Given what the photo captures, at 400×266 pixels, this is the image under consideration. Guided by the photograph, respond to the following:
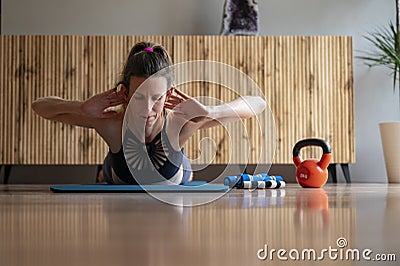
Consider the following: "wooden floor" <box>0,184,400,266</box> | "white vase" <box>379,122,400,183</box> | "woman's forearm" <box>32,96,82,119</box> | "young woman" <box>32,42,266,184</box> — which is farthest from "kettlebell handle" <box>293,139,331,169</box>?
"white vase" <box>379,122,400,183</box>

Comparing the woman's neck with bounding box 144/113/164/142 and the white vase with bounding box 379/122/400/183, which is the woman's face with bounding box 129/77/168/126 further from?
the white vase with bounding box 379/122/400/183

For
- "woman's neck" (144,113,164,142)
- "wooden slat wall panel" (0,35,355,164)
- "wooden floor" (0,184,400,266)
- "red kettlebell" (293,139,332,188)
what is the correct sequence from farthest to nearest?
"wooden slat wall panel" (0,35,355,164), "red kettlebell" (293,139,332,188), "woman's neck" (144,113,164,142), "wooden floor" (0,184,400,266)

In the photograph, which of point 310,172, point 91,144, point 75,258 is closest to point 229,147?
point 91,144

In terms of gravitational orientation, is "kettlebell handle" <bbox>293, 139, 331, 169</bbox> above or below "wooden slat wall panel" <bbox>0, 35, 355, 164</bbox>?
below

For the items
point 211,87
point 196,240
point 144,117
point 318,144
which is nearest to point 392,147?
point 211,87

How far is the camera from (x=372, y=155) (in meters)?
4.65

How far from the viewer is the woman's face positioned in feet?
7.41

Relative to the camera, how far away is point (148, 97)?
7.45ft

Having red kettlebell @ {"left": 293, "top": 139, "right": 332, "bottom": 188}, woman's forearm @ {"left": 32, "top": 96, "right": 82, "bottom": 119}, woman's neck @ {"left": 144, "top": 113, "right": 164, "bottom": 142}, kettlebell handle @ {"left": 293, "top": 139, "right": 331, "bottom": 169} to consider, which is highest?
woman's forearm @ {"left": 32, "top": 96, "right": 82, "bottom": 119}

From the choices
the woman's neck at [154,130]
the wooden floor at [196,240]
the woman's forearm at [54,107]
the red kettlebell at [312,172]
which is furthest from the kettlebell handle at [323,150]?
the wooden floor at [196,240]

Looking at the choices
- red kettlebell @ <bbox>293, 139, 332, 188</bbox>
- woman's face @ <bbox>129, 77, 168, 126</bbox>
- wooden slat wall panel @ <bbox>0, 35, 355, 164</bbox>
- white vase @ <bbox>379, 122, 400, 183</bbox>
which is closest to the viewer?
woman's face @ <bbox>129, 77, 168, 126</bbox>

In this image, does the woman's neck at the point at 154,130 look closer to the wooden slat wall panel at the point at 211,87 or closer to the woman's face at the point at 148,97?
the woman's face at the point at 148,97

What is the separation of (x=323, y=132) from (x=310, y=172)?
162 cm

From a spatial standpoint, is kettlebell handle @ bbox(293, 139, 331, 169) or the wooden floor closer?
the wooden floor
